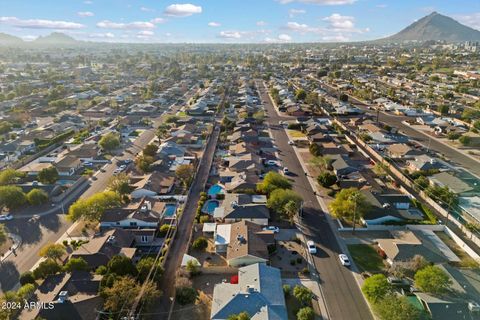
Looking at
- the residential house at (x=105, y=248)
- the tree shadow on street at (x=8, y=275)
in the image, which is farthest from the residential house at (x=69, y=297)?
the tree shadow on street at (x=8, y=275)

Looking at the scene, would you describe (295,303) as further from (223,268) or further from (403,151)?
(403,151)

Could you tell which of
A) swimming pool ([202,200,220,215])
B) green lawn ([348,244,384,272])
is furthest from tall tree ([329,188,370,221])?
swimming pool ([202,200,220,215])

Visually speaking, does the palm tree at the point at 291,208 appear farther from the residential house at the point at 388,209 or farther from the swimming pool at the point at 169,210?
the swimming pool at the point at 169,210

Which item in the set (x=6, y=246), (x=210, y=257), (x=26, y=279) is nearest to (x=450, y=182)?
(x=210, y=257)

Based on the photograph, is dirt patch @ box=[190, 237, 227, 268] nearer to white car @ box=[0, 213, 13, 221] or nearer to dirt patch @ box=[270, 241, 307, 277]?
dirt patch @ box=[270, 241, 307, 277]

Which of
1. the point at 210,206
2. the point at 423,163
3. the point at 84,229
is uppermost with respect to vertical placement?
the point at 423,163

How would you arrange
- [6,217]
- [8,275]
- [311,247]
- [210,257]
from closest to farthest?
[8,275] → [210,257] → [311,247] → [6,217]

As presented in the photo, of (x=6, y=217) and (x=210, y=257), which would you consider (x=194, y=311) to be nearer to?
(x=210, y=257)
